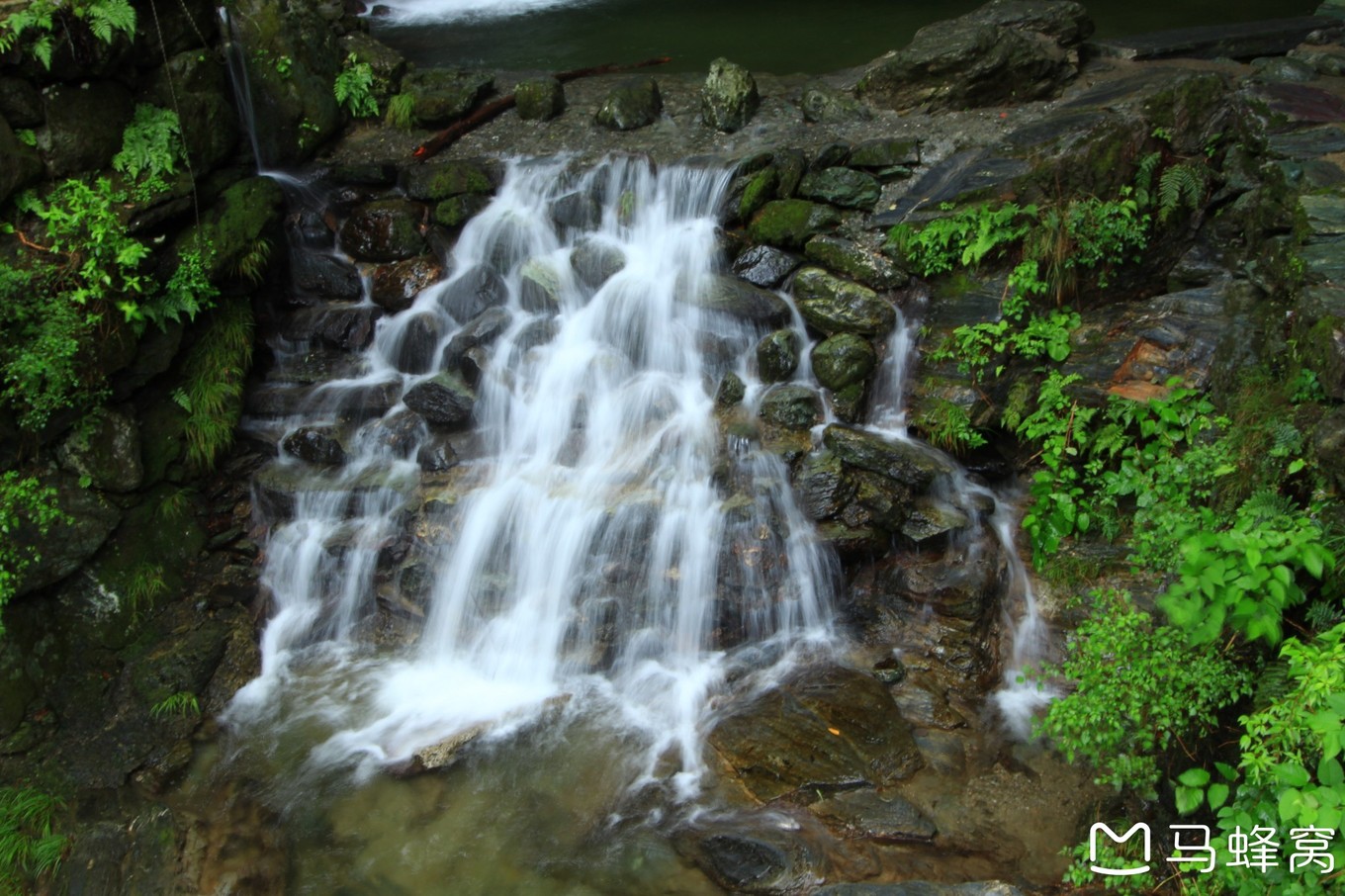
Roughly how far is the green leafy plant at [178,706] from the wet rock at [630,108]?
24.0 ft

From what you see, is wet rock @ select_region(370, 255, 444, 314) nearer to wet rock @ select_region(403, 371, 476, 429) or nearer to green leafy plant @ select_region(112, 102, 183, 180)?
wet rock @ select_region(403, 371, 476, 429)

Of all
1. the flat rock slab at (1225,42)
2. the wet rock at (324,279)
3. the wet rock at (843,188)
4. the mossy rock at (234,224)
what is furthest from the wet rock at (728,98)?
the mossy rock at (234,224)

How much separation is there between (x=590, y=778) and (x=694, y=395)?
3.56 meters

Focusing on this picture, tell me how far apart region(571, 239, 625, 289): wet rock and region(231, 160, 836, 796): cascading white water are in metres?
0.06

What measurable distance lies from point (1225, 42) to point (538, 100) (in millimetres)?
7624

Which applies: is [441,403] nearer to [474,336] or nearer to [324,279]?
[474,336]

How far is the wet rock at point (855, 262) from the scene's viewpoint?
861cm

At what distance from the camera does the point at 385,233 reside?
9.92m

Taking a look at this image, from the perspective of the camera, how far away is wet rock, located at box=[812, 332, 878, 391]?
8.26 metres

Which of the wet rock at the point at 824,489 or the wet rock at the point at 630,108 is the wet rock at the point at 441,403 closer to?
the wet rock at the point at 824,489

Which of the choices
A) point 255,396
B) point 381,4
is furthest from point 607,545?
point 381,4

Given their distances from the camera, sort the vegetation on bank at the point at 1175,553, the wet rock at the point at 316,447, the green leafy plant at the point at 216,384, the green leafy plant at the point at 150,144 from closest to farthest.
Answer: the vegetation on bank at the point at 1175,553, the green leafy plant at the point at 150,144, the green leafy plant at the point at 216,384, the wet rock at the point at 316,447

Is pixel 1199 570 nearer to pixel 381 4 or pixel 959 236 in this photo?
pixel 959 236

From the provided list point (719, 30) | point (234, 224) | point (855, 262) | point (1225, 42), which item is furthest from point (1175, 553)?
point (719, 30)
